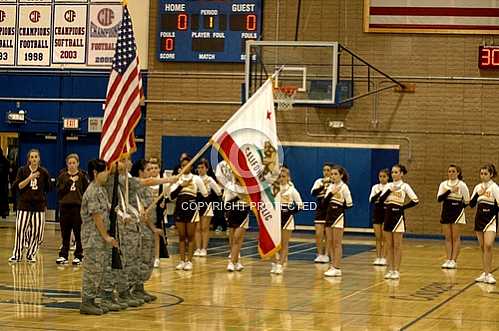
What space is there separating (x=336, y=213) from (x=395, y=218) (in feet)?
3.37

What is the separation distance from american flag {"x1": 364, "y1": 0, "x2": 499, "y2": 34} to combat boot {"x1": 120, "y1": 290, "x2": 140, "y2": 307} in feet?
56.4

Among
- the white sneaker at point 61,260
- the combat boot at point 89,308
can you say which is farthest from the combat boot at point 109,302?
the white sneaker at point 61,260

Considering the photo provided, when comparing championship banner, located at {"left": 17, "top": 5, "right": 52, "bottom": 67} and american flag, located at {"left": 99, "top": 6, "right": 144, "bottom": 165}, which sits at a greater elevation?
championship banner, located at {"left": 17, "top": 5, "right": 52, "bottom": 67}

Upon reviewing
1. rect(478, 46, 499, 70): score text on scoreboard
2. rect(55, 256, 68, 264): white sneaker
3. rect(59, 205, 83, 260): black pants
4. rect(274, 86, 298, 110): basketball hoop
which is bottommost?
rect(55, 256, 68, 264): white sneaker

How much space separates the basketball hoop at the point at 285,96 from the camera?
25469 mm

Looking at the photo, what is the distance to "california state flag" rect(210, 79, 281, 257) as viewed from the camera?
11.4 m

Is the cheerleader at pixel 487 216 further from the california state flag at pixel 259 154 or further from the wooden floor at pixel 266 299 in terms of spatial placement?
the california state flag at pixel 259 154

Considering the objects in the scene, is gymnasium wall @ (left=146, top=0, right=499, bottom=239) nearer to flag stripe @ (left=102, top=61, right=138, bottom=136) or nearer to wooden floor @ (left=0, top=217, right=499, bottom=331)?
wooden floor @ (left=0, top=217, right=499, bottom=331)

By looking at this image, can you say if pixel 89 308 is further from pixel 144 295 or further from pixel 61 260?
pixel 61 260

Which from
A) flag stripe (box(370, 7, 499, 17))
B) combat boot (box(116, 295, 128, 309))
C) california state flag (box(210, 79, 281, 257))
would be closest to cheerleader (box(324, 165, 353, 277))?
combat boot (box(116, 295, 128, 309))

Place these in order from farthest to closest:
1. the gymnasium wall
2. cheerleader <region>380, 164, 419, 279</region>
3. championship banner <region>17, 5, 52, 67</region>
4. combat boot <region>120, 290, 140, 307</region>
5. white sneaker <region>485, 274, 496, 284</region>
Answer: championship banner <region>17, 5, 52, 67</region> → the gymnasium wall → cheerleader <region>380, 164, 419, 279</region> → white sneaker <region>485, 274, 496, 284</region> → combat boot <region>120, 290, 140, 307</region>

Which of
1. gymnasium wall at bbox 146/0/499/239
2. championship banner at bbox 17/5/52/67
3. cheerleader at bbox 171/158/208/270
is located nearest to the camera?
cheerleader at bbox 171/158/208/270

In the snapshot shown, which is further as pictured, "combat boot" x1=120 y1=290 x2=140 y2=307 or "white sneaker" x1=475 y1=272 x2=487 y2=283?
"white sneaker" x1=475 y1=272 x2=487 y2=283

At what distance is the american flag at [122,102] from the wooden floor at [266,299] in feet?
6.74
